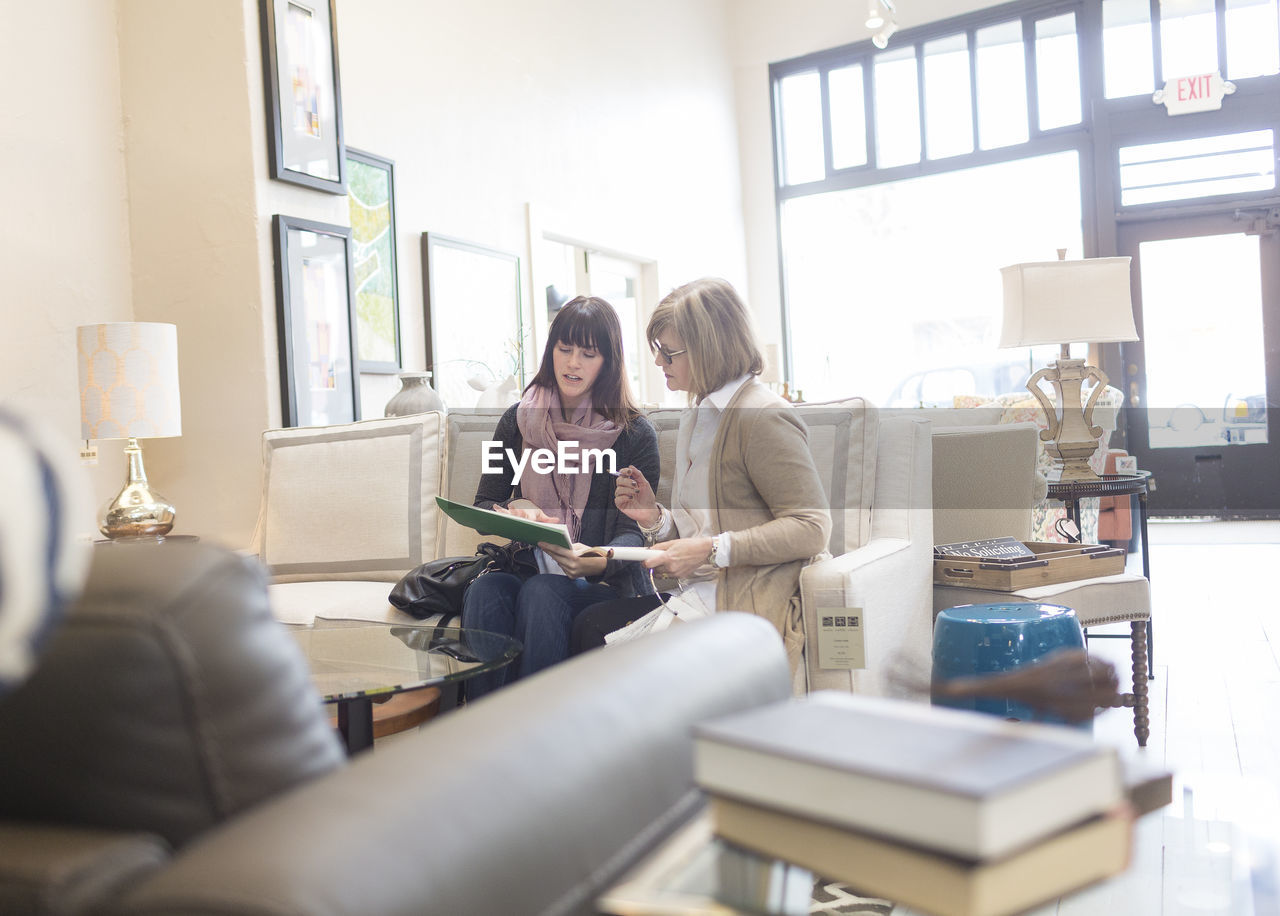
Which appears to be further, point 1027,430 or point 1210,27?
point 1210,27

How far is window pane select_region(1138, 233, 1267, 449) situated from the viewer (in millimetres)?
7336

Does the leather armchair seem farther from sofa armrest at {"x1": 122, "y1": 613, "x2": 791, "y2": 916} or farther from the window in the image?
the window

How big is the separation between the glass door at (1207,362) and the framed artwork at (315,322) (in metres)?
5.91

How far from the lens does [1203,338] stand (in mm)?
7445

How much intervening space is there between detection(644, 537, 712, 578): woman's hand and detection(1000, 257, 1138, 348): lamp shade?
191 centimetres

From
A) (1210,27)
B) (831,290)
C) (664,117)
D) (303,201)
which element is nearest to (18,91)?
(303,201)

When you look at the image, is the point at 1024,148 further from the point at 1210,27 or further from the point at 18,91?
the point at 18,91

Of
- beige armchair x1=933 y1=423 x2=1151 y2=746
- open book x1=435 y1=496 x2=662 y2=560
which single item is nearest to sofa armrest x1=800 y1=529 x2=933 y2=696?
open book x1=435 y1=496 x2=662 y2=560

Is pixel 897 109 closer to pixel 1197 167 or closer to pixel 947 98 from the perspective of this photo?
pixel 947 98

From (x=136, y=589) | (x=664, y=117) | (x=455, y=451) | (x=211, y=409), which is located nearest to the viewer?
(x=136, y=589)

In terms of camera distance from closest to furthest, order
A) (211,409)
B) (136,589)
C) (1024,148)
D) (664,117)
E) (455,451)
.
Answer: (136,589) < (455,451) < (211,409) < (664,117) < (1024,148)

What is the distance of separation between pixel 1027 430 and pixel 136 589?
2924mm

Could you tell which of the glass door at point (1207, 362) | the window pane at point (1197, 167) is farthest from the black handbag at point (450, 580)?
the window pane at point (1197, 167)

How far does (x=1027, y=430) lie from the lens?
122 inches
